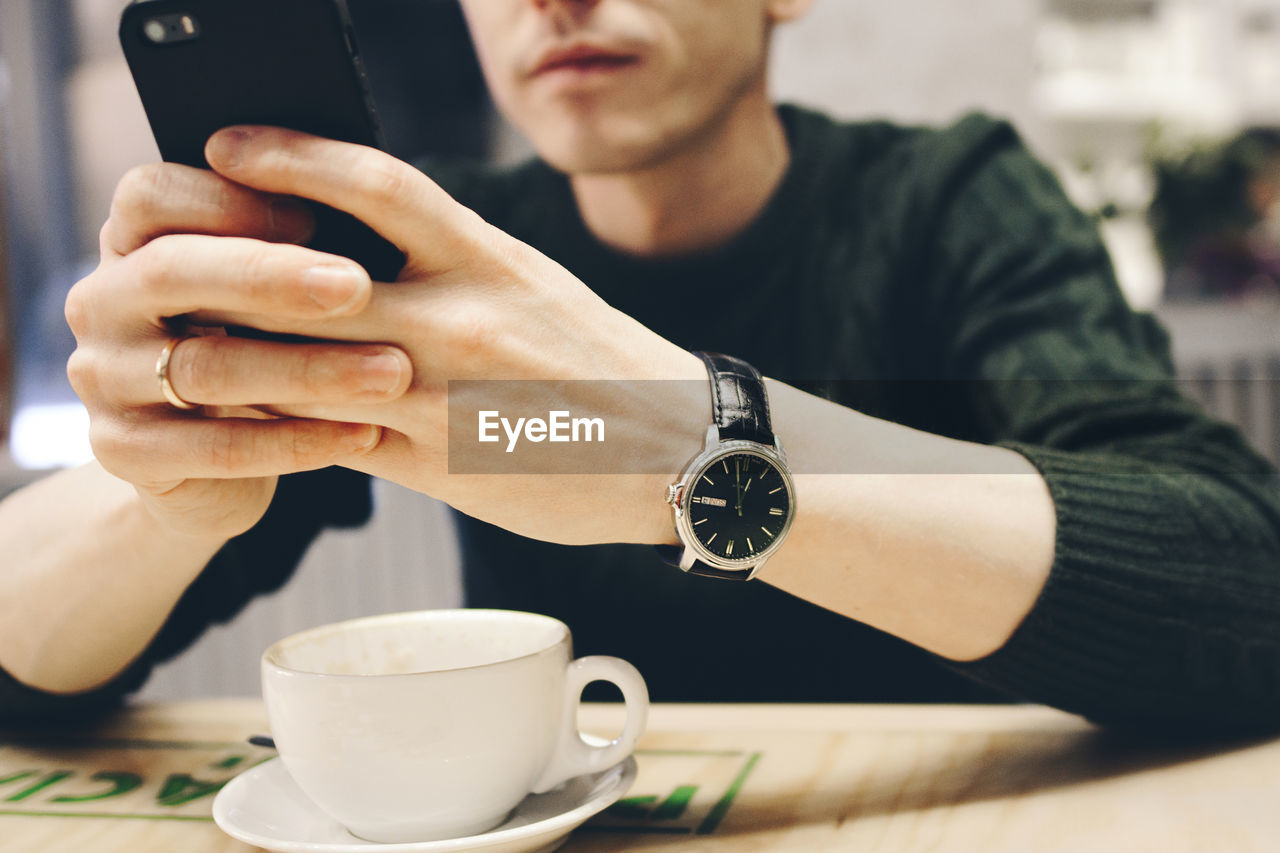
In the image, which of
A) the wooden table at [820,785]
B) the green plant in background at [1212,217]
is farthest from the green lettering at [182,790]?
the green plant in background at [1212,217]

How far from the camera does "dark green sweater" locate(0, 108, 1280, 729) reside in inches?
14.5

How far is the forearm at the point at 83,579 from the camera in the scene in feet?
1.31

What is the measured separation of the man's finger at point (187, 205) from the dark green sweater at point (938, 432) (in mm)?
146

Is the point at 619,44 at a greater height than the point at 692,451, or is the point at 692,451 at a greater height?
the point at 619,44

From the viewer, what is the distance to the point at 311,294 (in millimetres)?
246

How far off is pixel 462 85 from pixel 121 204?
565mm

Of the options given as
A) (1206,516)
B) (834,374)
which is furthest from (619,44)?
(1206,516)

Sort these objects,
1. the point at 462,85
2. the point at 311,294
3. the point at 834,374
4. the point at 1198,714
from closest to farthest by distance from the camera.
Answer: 1. the point at 311,294
2. the point at 1198,714
3. the point at 834,374
4. the point at 462,85

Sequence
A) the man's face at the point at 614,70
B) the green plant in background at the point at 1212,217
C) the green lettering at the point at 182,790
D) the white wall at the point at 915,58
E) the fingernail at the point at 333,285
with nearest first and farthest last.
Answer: the fingernail at the point at 333,285, the green lettering at the point at 182,790, the man's face at the point at 614,70, the white wall at the point at 915,58, the green plant in background at the point at 1212,217

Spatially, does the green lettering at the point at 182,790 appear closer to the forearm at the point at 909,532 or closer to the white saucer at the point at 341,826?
the white saucer at the point at 341,826

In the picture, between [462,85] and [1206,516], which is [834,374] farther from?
[462,85]

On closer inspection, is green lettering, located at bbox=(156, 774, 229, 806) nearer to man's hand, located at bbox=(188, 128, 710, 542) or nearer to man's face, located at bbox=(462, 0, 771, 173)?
man's hand, located at bbox=(188, 128, 710, 542)

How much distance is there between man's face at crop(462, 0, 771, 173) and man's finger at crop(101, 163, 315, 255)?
0.78 ft

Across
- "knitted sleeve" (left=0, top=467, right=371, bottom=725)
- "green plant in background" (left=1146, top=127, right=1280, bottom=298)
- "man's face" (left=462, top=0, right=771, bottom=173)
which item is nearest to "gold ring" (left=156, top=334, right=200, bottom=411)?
"knitted sleeve" (left=0, top=467, right=371, bottom=725)
